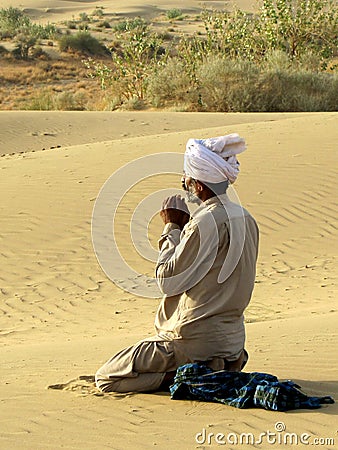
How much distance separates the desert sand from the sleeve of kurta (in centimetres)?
65

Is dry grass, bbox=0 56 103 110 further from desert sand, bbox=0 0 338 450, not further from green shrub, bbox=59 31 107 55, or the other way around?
desert sand, bbox=0 0 338 450

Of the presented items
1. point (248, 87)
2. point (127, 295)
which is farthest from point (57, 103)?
point (127, 295)

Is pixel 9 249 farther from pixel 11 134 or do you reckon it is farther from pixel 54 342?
pixel 11 134

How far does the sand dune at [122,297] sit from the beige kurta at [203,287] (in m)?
0.27

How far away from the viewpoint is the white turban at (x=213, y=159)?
457cm

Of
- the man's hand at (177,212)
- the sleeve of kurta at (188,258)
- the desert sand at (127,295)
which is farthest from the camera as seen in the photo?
the man's hand at (177,212)

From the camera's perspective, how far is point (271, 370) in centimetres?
552

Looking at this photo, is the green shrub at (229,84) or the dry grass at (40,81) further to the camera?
the dry grass at (40,81)

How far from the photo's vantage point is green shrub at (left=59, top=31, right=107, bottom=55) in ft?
143

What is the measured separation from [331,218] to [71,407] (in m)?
7.39

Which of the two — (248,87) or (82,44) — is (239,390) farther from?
(82,44)

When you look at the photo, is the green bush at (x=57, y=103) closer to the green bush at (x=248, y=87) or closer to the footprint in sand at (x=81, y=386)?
the green bush at (x=248, y=87)

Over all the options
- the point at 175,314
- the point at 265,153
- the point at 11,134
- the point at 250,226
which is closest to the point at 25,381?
the point at 175,314
